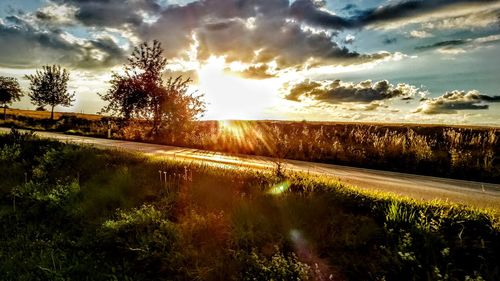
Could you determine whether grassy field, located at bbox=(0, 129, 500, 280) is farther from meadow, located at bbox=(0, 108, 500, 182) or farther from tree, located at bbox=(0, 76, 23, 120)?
tree, located at bbox=(0, 76, 23, 120)

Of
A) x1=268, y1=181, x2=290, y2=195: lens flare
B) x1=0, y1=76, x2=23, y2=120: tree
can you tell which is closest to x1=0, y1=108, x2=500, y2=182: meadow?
x1=268, y1=181, x2=290, y2=195: lens flare

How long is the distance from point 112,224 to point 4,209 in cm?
366

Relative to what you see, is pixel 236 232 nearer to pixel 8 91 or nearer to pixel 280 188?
pixel 280 188

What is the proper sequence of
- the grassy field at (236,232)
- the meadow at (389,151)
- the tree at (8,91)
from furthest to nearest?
1. the tree at (8,91)
2. the meadow at (389,151)
3. the grassy field at (236,232)

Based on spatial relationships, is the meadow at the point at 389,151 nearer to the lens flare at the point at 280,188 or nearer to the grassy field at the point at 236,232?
the grassy field at the point at 236,232

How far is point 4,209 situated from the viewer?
9258 millimetres

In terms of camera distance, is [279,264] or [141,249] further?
[141,249]

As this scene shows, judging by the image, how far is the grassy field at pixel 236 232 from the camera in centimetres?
544

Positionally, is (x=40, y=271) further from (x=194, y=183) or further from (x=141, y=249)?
(x=194, y=183)

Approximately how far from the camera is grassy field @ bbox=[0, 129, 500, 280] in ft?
17.8

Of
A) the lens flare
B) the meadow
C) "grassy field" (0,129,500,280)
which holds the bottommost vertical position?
"grassy field" (0,129,500,280)

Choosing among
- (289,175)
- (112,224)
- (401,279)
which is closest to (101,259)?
(112,224)

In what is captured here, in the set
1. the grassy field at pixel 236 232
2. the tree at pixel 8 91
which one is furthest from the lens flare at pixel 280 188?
the tree at pixel 8 91

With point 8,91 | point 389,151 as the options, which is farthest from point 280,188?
point 8,91
